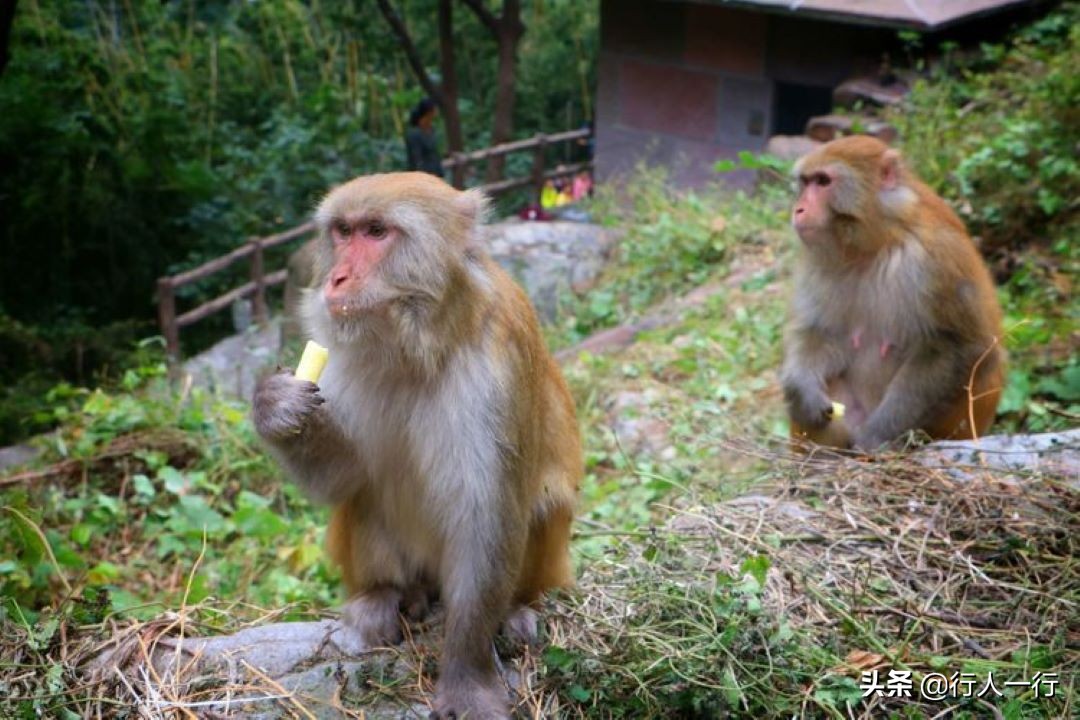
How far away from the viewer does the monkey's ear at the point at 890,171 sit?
5.07 meters

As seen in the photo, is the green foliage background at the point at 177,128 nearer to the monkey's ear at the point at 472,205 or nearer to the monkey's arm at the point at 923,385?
the monkey's ear at the point at 472,205

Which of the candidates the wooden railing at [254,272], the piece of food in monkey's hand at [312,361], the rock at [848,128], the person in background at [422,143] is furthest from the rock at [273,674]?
the person in background at [422,143]

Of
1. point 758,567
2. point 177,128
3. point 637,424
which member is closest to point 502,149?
point 177,128

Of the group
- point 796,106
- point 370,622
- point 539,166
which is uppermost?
A: point 370,622

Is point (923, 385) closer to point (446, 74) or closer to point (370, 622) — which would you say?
point (370, 622)

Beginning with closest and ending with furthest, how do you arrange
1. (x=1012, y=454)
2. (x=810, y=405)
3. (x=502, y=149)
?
(x=1012, y=454), (x=810, y=405), (x=502, y=149)

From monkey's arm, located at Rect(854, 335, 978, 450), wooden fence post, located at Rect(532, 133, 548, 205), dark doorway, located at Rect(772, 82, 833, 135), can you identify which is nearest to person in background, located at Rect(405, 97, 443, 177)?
wooden fence post, located at Rect(532, 133, 548, 205)

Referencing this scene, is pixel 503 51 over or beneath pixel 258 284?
over

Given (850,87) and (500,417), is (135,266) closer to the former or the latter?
(850,87)

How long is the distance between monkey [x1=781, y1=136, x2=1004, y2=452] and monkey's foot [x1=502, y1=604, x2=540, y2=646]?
2093 mm

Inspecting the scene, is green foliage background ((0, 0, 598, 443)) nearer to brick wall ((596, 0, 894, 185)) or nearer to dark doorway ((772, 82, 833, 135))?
brick wall ((596, 0, 894, 185))

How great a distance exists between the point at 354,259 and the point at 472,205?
45 centimetres

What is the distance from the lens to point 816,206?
509cm

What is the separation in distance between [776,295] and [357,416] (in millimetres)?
5663
